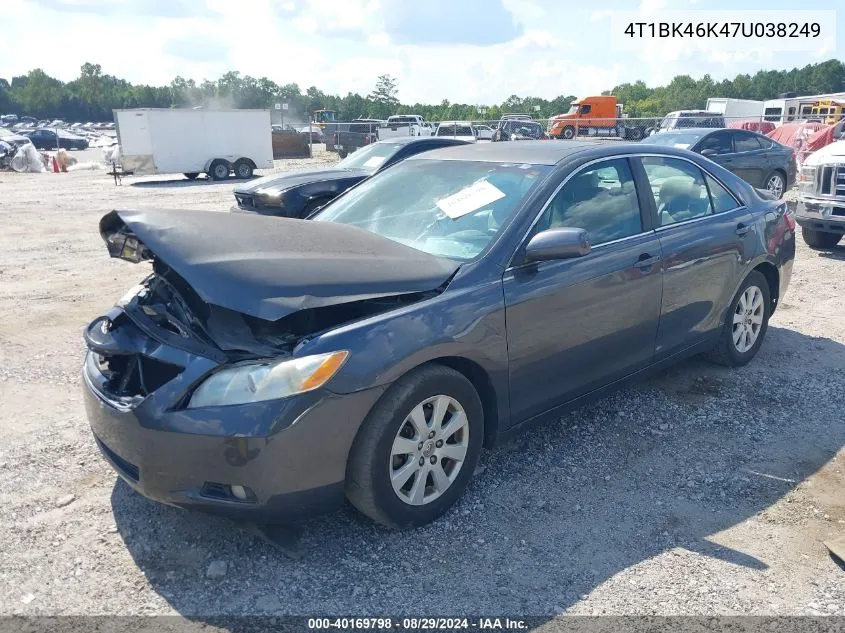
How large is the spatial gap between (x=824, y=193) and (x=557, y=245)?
7344mm

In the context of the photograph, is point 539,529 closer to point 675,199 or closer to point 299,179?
point 675,199

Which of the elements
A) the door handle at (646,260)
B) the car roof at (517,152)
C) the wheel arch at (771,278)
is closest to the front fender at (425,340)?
the car roof at (517,152)

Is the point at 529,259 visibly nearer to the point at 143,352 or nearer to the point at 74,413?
the point at 143,352

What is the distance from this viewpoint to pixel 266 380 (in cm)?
274

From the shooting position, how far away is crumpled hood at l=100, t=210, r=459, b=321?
283 centimetres

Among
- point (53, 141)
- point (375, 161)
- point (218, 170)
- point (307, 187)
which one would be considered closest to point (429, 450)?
point (307, 187)

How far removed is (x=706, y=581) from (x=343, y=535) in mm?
1582

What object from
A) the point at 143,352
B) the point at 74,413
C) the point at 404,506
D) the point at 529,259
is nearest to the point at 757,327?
the point at 529,259

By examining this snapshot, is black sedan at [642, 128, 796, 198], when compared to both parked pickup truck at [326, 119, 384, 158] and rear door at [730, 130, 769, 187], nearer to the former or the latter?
rear door at [730, 130, 769, 187]

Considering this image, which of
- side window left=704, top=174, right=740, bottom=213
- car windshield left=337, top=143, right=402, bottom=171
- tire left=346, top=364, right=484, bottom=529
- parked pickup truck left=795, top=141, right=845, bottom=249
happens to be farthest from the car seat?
car windshield left=337, top=143, right=402, bottom=171

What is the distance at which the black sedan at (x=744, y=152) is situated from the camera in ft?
41.7

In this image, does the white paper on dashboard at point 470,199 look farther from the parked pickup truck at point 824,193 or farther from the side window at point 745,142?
the side window at point 745,142

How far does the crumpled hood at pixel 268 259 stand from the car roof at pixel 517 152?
971 mm

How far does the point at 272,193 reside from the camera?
9.23 metres
